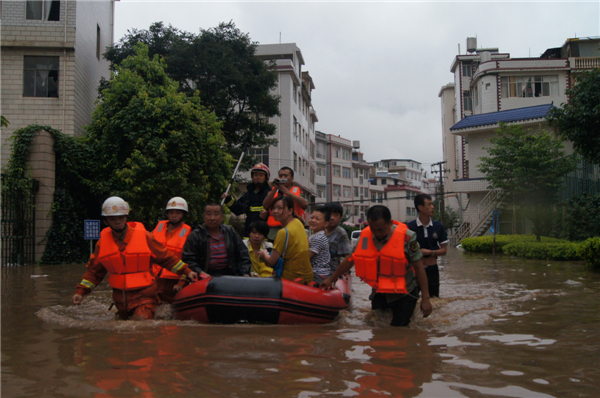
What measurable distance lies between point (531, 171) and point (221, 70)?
1442cm

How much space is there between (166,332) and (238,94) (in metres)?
20.4

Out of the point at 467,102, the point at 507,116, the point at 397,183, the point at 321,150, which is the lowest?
the point at 507,116

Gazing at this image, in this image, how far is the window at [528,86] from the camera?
34.1 m

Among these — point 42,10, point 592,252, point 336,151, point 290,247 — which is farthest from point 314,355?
point 336,151

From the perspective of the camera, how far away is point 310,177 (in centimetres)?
4862

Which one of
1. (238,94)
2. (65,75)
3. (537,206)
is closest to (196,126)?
(65,75)

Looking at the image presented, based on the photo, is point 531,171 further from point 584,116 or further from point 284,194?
point 284,194

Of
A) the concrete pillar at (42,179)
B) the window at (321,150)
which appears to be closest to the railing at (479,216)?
the concrete pillar at (42,179)

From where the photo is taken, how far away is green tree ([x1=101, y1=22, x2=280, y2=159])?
23.7 m

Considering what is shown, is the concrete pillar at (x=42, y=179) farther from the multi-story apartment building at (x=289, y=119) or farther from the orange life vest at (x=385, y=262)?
the multi-story apartment building at (x=289, y=119)

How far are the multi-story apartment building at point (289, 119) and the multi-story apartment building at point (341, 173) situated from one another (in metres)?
10.4

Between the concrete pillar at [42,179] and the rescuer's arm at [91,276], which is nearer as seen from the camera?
the rescuer's arm at [91,276]

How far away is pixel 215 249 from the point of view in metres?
6.62

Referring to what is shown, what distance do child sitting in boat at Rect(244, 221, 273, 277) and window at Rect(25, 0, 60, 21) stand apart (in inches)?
640
